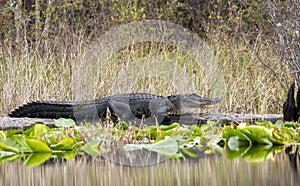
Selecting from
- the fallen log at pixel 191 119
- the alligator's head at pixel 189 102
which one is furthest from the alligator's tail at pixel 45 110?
the alligator's head at pixel 189 102

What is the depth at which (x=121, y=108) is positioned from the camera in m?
5.95

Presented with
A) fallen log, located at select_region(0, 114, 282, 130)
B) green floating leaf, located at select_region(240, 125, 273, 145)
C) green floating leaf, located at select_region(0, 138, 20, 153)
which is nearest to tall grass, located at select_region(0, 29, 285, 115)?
fallen log, located at select_region(0, 114, 282, 130)

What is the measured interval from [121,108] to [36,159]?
2686mm

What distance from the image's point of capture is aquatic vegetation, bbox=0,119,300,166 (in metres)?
3.48

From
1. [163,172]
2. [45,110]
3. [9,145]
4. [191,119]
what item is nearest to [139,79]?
[191,119]

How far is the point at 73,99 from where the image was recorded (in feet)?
23.9

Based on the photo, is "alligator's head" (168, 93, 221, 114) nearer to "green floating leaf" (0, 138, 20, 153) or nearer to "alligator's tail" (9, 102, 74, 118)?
"alligator's tail" (9, 102, 74, 118)

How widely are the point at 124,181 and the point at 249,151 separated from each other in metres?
1.31

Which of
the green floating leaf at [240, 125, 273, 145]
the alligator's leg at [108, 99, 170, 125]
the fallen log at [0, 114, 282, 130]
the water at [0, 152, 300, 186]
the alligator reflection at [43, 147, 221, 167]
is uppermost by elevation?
the alligator's leg at [108, 99, 170, 125]

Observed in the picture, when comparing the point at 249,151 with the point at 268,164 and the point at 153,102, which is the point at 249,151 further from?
the point at 153,102

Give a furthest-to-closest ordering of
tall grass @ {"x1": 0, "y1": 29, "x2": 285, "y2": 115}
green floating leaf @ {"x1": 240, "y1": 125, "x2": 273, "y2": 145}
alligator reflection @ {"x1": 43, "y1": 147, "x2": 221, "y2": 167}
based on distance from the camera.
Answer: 1. tall grass @ {"x1": 0, "y1": 29, "x2": 285, "y2": 115}
2. green floating leaf @ {"x1": 240, "y1": 125, "x2": 273, "y2": 145}
3. alligator reflection @ {"x1": 43, "y1": 147, "x2": 221, "y2": 167}

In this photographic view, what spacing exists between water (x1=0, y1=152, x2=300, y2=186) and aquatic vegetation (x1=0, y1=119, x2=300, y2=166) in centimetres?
23

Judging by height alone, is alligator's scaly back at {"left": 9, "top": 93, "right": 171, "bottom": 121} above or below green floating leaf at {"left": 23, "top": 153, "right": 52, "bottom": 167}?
above

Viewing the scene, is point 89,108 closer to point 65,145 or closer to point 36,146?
point 65,145
